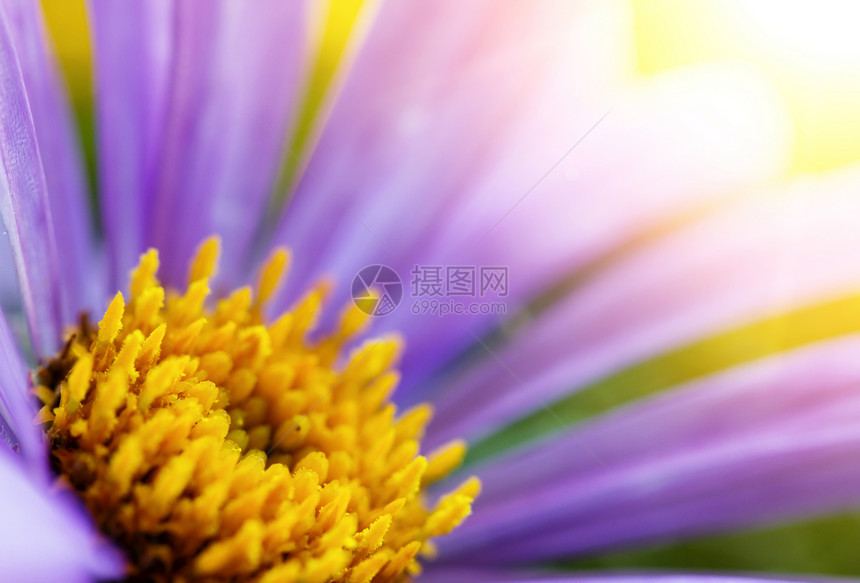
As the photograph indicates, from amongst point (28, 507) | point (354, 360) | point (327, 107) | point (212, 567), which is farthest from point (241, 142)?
point (28, 507)

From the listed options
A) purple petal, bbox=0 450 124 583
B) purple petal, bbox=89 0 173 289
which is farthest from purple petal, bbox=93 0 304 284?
purple petal, bbox=0 450 124 583

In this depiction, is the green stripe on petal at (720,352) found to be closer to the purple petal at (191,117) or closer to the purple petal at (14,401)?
the purple petal at (191,117)

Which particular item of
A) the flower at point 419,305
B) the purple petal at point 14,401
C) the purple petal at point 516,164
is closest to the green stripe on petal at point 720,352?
the flower at point 419,305

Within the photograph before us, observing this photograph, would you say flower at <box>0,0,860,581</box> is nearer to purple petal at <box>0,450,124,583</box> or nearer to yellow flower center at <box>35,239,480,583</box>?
yellow flower center at <box>35,239,480,583</box>

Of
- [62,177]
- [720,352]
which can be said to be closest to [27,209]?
[62,177]

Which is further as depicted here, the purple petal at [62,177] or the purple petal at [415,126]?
the purple petal at [415,126]

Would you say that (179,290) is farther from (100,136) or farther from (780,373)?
(780,373)
